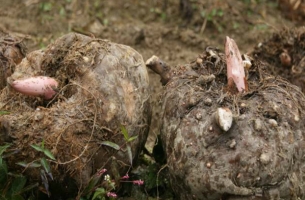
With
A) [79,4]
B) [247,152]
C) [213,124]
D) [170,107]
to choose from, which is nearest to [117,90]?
[170,107]

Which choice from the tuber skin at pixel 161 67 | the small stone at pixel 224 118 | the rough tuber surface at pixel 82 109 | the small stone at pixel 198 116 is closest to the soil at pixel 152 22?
the tuber skin at pixel 161 67

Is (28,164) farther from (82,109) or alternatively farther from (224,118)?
(224,118)

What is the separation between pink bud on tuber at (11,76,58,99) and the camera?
256 cm

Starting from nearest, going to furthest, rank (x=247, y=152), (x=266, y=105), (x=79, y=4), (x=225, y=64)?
(x=247, y=152) → (x=266, y=105) → (x=225, y=64) → (x=79, y=4)

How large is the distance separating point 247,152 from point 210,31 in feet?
8.74

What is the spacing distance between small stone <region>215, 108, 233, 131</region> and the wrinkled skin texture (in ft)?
0.13

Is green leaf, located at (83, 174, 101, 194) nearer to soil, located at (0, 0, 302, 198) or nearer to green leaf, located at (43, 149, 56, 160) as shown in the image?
green leaf, located at (43, 149, 56, 160)

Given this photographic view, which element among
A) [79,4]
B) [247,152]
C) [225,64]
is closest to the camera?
[247,152]

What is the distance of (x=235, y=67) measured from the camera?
8.73ft

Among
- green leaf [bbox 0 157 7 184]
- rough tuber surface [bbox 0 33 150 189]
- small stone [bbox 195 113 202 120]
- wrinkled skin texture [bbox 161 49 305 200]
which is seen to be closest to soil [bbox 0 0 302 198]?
rough tuber surface [bbox 0 33 150 189]

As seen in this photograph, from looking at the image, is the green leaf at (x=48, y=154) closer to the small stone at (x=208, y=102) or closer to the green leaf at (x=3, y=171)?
the green leaf at (x=3, y=171)

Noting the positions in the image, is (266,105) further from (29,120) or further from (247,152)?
(29,120)

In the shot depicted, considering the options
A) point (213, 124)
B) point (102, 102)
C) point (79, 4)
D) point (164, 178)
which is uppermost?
point (213, 124)

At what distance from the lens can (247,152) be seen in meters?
2.35
